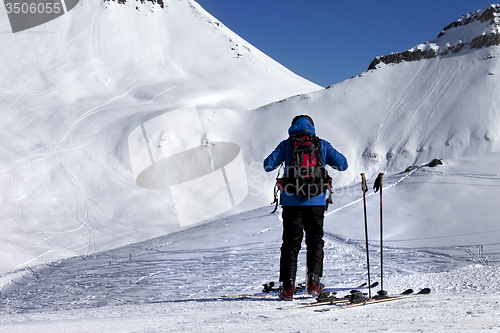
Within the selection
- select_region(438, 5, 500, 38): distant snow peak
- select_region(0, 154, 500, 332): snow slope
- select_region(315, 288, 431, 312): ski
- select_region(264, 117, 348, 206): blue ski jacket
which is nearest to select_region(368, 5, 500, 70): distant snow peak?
select_region(438, 5, 500, 38): distant snow peak

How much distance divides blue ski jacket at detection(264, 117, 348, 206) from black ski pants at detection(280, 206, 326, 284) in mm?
59

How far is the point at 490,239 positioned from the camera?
676 cm

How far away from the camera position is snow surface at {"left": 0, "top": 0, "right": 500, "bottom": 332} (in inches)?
153

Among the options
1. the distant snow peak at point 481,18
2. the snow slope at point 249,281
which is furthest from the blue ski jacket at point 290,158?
the distant snow peak at point 481,18

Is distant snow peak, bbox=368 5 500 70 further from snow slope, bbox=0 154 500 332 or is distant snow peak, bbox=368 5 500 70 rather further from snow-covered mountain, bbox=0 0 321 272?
snow slope, bbox=0 154 500 332

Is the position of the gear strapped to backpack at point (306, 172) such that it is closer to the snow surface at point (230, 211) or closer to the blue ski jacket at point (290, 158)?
the blue ski jacket at point (290, 158)

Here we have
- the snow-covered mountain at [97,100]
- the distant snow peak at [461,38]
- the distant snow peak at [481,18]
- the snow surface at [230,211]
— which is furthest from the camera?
the distant snow peak at [481,18]

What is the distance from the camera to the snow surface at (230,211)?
3.90 meters

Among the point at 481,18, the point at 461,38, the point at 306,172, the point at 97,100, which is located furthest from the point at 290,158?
the point at 97,100

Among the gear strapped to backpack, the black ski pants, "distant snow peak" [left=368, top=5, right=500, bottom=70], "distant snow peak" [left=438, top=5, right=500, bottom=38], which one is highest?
"distant snow peak" [left=438, top=5, right=500, bottom=38]

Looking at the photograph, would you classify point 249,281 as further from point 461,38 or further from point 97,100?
point 97,100

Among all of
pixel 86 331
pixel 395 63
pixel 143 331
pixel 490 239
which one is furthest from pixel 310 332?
pixel 395 63

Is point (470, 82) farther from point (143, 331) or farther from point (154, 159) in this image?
point (143, 331)

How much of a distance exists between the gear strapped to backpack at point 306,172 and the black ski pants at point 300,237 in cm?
18
